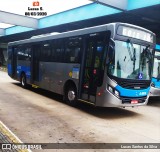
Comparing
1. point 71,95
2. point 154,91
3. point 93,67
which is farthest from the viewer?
point 154,91

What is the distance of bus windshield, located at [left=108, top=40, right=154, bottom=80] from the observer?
8067 millimetres

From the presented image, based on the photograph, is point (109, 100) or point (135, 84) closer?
point (109, 100)

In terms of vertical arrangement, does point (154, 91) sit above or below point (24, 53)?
below

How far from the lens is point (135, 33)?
8672 millimetres

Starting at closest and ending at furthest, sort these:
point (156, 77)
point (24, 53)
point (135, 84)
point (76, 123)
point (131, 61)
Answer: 1. point (76, 123)
2. point (131, 61)
3. point (135, 84)
4. point (156, 77)
5. point (24, 53)

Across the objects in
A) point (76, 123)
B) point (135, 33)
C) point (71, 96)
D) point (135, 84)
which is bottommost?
point (76, 123)

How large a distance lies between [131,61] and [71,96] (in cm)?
299

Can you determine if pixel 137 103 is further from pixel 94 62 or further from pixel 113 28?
pixel 113 28

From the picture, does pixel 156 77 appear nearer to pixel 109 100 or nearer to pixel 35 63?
pixel 109 100

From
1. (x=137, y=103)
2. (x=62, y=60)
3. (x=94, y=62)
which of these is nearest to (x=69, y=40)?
(x=62, y=60)

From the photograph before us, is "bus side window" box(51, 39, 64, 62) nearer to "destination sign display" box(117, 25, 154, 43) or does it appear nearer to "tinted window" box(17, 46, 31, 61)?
"tinted window" box(17, 46, 31, 61)

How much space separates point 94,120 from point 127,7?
8.09 m

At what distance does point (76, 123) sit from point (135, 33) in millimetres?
3845

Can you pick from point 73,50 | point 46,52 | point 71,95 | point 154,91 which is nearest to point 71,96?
point 71,95
